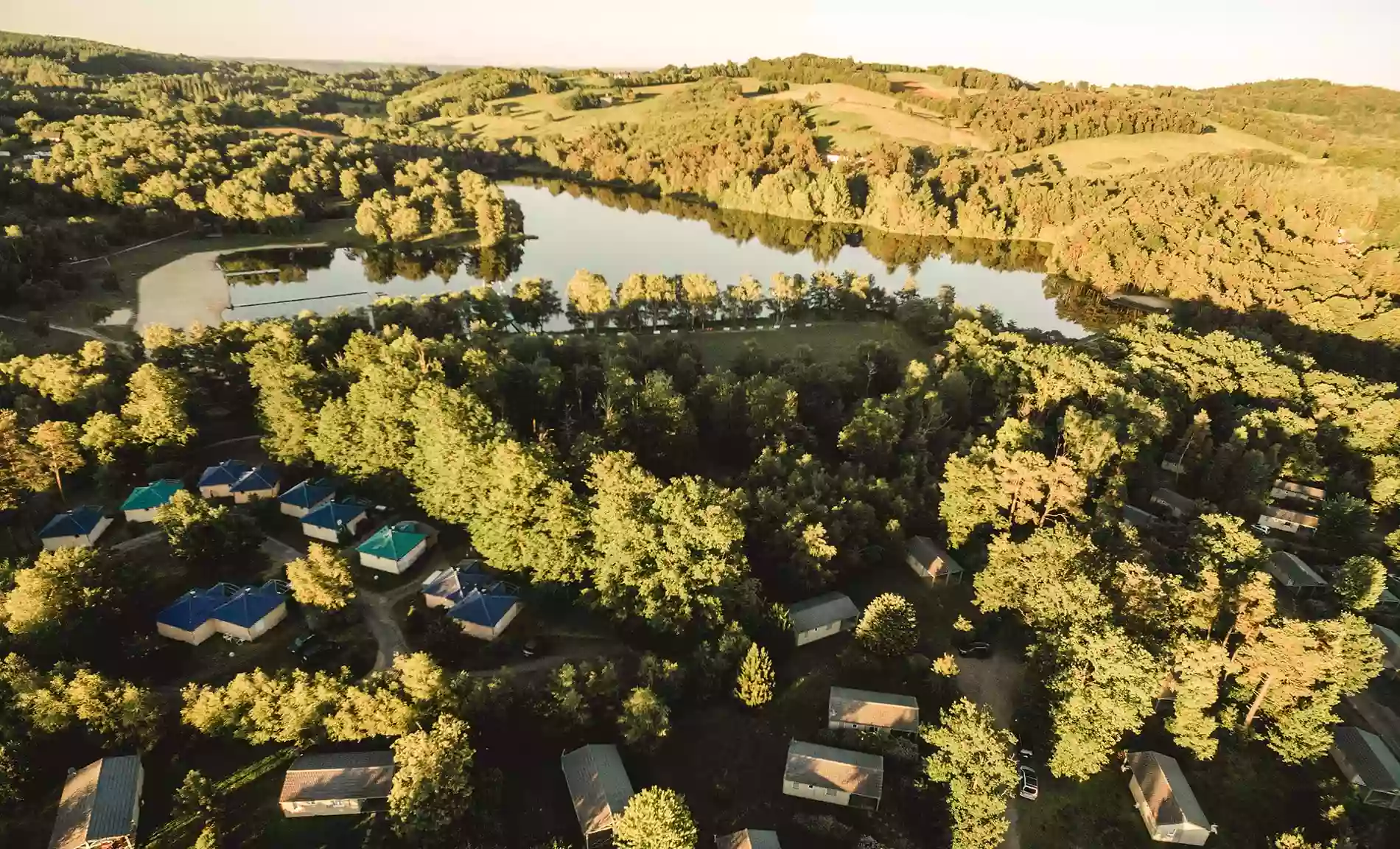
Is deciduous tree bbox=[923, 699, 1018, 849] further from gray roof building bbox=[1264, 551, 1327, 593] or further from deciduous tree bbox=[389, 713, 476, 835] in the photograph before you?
gray roof building bbox=[1264, 551, 1327, 593]

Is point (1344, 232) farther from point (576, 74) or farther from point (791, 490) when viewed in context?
point (576, 74)

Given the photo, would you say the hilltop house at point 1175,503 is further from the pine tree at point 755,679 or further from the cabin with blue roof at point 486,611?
the cabin with blue roof at point 486,611

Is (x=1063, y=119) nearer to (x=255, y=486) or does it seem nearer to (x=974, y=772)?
(x=974, y=772)

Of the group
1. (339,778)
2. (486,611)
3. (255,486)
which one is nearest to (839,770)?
(486,611)

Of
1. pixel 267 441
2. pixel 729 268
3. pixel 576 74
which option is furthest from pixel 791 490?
pixel 576 74

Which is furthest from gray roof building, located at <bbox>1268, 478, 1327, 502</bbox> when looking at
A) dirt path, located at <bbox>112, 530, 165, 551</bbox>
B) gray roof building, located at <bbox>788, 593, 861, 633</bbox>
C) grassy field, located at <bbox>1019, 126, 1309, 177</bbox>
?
grassy field, located at <bbox>1019, 126, 1309, 177</bbox>

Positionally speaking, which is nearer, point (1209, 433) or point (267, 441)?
point (267, 441)

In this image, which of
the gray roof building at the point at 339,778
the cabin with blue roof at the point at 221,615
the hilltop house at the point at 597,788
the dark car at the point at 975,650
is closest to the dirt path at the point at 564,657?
the hilltop house at the point at 597,788
